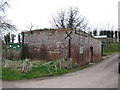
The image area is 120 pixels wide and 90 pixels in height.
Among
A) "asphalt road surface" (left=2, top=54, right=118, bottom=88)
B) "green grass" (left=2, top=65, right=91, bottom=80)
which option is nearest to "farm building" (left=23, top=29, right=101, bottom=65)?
"green grass" (left=2, top=65, right=91, bottom=80)

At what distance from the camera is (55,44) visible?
48.5ft


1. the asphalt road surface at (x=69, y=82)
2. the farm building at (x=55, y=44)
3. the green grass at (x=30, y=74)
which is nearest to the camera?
the asphalt road surface at (x=69, y=82)

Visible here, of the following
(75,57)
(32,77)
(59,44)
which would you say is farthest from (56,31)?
(32,77)

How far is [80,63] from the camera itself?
1585cm

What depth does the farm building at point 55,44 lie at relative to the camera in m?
14.3

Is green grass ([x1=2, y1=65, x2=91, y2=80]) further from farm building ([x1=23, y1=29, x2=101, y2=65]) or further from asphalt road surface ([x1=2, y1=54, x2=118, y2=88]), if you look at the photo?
farm building ([x1=23, y1=29, x2=101, y2=65])

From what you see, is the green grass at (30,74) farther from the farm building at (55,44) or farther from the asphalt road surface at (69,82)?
the farm building at (55,44)

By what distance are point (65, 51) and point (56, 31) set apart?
8.23 feet

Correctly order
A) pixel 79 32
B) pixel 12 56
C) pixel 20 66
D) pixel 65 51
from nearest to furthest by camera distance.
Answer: pixel 20 66 → pixel 65 51 → pixel 79 32 → pixel 12 56

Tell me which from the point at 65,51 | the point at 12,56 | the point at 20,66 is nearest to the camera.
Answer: the point at 20,66

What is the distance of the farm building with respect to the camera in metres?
14.3

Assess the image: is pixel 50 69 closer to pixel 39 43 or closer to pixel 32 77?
pixel 32 77

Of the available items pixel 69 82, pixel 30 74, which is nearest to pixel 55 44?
pixel 30 74

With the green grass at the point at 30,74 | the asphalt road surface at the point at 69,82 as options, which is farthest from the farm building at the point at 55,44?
the asphalt road surface at the point at 69,82
